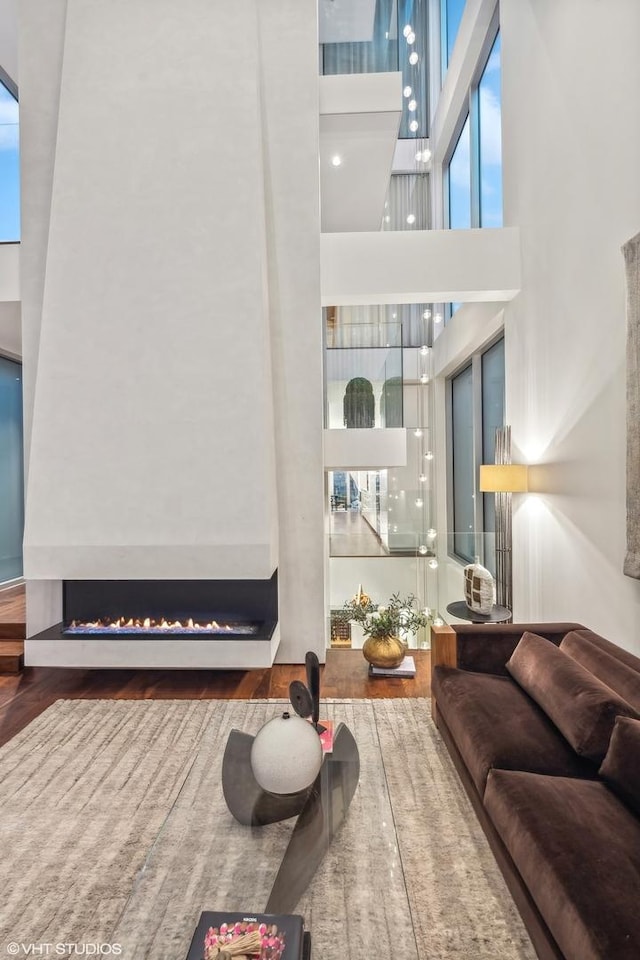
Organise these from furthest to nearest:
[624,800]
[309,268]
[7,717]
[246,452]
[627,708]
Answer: [309,268], [246,452], [7,717], [627,708], [624,800]

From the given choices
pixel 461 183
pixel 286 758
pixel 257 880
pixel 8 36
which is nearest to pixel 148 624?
pixel 286 758

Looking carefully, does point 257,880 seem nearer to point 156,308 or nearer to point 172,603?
point 172,603

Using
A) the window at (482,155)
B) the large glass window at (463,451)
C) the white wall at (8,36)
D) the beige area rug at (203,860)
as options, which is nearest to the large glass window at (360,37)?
the window at (482,155)

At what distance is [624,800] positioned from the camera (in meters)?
1.66

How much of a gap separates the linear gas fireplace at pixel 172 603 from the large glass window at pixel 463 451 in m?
2.66

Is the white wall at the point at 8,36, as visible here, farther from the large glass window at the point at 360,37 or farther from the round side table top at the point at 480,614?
the round side table top at the point at 480,614

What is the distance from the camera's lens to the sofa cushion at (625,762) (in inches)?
62.6

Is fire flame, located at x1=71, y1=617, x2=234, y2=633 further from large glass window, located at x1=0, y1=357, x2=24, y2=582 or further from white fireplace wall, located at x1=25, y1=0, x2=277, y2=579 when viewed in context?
large glass window, located at x1=0, y1=357, x2=24, y2=582

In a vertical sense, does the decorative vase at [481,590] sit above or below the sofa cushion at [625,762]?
above

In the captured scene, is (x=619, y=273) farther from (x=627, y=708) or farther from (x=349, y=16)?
(x=349, y=16)

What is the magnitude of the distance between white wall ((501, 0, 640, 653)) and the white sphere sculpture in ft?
5.99

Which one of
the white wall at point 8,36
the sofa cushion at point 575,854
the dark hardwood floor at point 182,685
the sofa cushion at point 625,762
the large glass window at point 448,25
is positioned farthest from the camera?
the large glass window at point 448,25

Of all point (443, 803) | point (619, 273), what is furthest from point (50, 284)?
point (443, 803)

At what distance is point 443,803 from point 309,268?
11.0 ft
